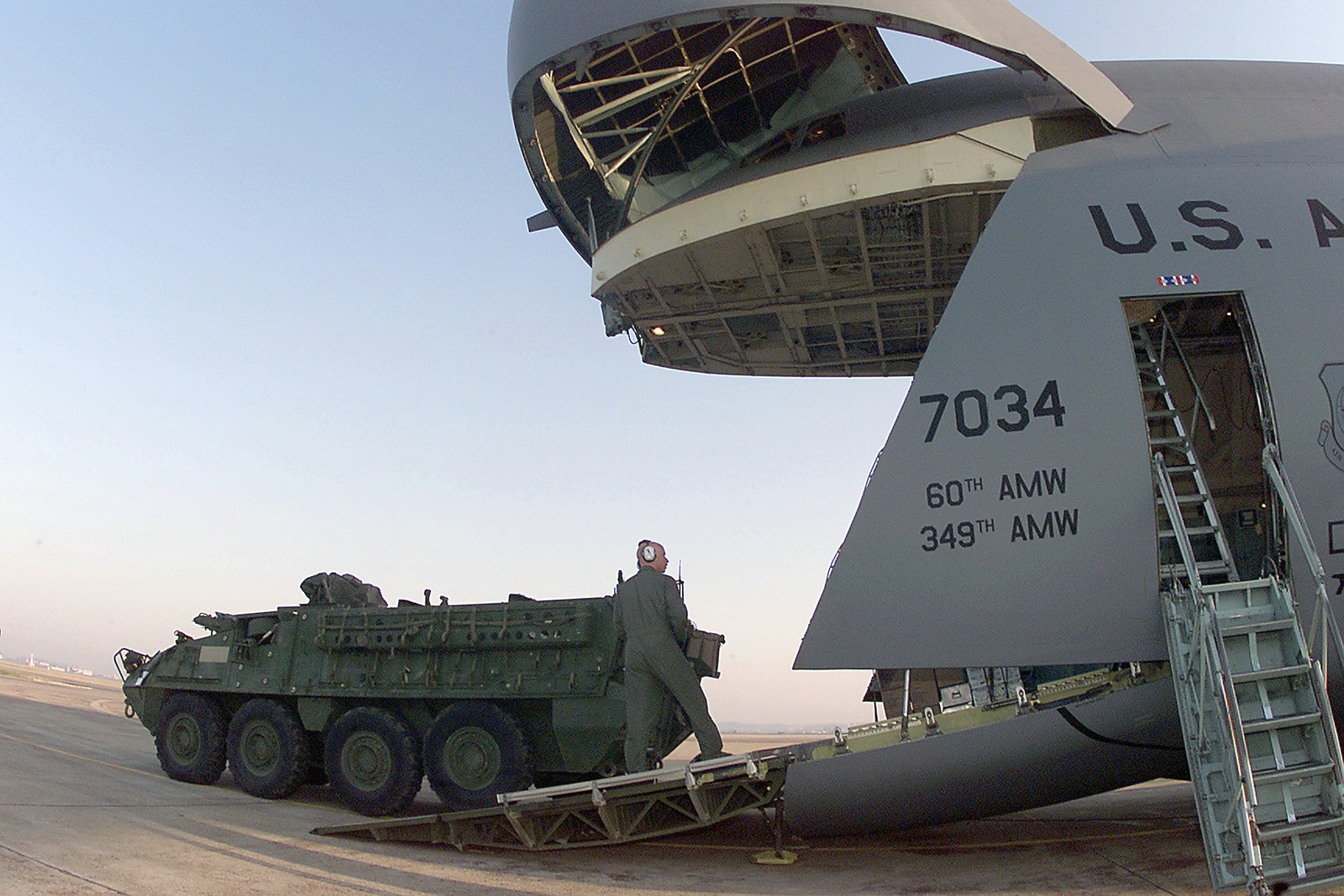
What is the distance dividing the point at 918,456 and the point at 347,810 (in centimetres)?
745

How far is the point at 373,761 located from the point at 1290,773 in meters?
8.55

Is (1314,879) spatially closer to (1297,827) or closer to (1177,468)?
(1297,827)

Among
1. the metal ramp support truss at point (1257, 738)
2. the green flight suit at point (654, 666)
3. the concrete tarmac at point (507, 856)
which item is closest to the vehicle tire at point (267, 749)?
the concrete tarmac at point (507, 856)

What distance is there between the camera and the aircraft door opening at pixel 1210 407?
8141 millimetres

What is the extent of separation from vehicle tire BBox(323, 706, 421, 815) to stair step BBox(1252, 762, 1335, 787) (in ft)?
25.5

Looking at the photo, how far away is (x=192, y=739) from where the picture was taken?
1201cm

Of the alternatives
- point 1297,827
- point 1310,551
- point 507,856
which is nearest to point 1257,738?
point 1297,827

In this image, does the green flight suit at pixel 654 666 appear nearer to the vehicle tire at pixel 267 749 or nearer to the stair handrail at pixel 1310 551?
the stair handrail at pixel 1310 551

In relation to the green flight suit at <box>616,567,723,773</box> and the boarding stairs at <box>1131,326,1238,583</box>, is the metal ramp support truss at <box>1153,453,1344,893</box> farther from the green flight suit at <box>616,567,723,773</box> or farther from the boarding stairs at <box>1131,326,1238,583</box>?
the green flight suit at <box>616,567,723,773</box>

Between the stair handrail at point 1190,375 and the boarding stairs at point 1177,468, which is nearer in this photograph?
the boarding stairs at point 1177,468

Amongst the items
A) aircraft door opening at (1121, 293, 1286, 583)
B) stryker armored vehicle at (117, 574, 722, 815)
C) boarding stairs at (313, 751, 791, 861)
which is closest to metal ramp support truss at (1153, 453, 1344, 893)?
aircraft door opening at (1121, 293, 1286, 583)

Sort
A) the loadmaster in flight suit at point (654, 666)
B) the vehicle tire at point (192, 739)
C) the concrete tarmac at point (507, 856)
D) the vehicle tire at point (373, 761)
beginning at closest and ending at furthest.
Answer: the concrete tarmac at point (507, 856) < the loadmaster in flight suit at point (654, 666) < the vehicle tire at point (373, 761) < the vehicle tire at point (192, 739)

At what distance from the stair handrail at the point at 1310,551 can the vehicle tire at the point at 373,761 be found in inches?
326

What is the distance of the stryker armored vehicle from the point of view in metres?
9.71
